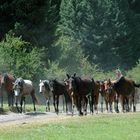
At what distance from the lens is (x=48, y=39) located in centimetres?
6869

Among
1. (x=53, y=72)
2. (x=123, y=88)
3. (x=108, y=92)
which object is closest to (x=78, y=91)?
(x=123, y=88)

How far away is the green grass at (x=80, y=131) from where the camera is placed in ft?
70.8

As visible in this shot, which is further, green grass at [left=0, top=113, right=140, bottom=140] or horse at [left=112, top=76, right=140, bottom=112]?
horse at [left=112, top=76, right=140, bottom=112]

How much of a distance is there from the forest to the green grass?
30276 millimetres

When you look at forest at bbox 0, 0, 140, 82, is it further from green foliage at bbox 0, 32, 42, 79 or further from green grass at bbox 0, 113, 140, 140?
green grass at bbox 0, 113, 140, 140

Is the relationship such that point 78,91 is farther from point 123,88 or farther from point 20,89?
point 123,88

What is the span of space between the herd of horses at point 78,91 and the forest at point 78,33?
643 inches

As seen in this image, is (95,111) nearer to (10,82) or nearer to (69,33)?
(10,82)

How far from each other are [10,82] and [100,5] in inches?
2206

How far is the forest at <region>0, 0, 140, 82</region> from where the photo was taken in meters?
61.7

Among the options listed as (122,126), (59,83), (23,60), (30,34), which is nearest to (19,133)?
(122,126)

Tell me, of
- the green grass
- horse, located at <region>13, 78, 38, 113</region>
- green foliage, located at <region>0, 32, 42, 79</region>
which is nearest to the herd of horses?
horse, located at <region>13, 78, 38, 113</region>

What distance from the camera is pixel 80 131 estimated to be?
2372 cm

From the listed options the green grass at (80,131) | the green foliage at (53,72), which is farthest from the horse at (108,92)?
the green foliage at (53,72)
